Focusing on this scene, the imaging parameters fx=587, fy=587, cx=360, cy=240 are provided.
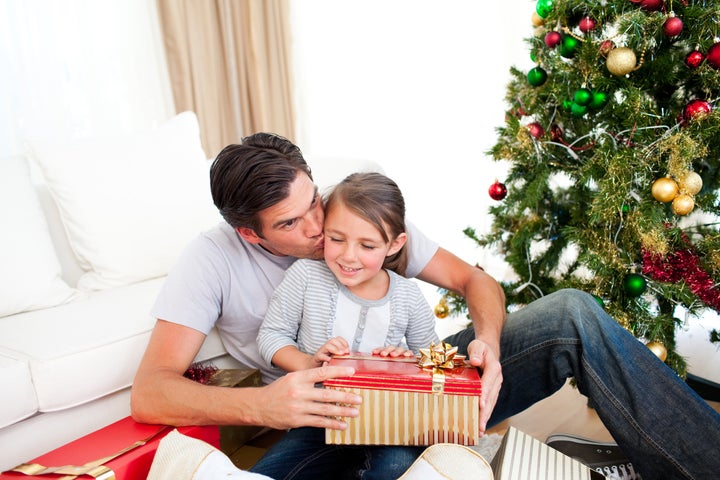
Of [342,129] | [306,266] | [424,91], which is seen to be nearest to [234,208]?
[306,266]

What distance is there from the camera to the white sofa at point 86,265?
1502mm

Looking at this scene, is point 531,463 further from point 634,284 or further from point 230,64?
point 230,64

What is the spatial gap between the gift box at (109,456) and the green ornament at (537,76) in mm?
1454

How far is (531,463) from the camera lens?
1.22 metres

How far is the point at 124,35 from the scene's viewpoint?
3240 mm

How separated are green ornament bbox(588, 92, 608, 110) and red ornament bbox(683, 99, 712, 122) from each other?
221 mm

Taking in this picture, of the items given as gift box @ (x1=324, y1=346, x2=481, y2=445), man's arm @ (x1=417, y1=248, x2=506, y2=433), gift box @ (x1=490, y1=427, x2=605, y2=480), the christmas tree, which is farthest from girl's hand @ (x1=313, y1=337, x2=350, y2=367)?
the christmas tree

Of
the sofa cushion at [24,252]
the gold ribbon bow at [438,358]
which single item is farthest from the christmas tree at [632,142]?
the sofa cushion at [24,252]

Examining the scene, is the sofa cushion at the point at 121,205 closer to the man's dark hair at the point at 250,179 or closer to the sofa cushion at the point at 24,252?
the sofa cushion at the point at 24,252

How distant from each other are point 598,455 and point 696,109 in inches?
39.1

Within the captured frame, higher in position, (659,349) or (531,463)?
(531,463)

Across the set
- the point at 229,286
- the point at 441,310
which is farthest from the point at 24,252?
the point at 441,310

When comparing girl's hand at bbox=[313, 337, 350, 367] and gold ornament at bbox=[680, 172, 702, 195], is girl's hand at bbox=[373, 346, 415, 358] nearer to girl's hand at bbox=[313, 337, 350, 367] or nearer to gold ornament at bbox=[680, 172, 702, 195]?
girl's hand at bbox=[313, 337, 350, 367]

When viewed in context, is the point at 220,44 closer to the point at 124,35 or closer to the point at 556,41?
the point at 124,35
